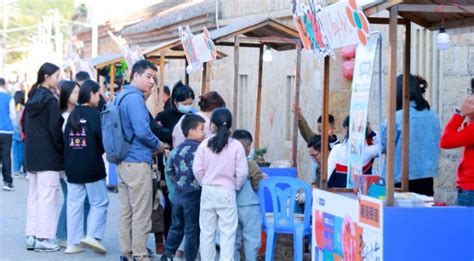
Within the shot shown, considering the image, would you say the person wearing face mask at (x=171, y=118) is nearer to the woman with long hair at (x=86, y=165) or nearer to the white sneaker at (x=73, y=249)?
the woman with long hair at (x=86, y=165)

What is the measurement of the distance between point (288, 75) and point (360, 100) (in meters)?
8.76

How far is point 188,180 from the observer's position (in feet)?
33.0

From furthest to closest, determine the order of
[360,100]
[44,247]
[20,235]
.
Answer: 1. [20,235]
2. [44,247]
3. [360,100]

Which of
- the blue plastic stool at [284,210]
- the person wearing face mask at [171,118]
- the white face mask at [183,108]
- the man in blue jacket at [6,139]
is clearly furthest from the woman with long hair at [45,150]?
the man in blue jacket at [6,139]

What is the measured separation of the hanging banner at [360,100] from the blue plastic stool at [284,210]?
1460 mm

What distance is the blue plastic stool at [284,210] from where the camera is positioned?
964 centimetres

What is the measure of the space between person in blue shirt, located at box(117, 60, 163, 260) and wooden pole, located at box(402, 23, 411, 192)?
8.71ft

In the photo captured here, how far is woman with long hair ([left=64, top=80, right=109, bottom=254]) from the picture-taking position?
453 inches

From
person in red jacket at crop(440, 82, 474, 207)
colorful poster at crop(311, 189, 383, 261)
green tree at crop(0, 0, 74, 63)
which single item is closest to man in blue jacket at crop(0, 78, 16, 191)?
colorful poster at crop(311, 189, 383, 261)

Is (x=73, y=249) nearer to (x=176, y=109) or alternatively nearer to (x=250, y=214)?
(x=176, y=109)

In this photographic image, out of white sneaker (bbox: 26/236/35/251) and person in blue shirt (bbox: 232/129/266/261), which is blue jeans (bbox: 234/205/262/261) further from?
white sneaker (bbox: 26/236/35/251)

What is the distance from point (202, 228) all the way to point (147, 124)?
1249 millimetres

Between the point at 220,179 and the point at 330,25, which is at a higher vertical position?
the point at 330,25

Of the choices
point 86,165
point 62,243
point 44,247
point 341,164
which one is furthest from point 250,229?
point 62,243
